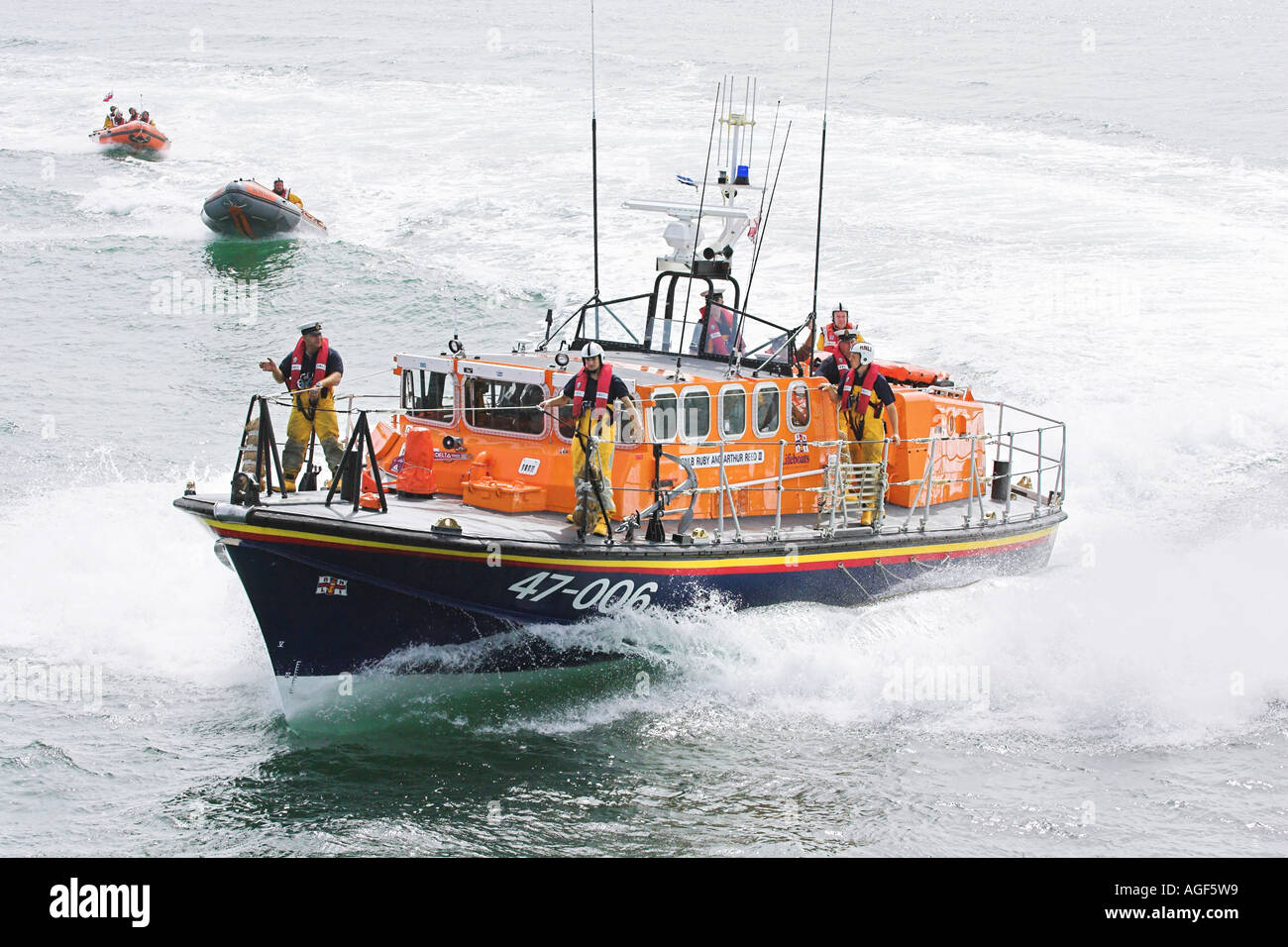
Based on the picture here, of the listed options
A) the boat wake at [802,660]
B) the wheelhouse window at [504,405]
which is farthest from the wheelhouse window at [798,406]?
the wheelhouse window at [504,405]

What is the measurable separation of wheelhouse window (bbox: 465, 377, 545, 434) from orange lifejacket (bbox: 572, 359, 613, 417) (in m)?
0.76

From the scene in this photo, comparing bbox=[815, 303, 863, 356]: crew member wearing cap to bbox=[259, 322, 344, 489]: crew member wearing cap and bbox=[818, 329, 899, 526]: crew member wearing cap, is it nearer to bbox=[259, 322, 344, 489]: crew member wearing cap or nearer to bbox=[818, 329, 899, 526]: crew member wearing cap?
bbox=[818, 329, 899, 526]: crew member wearing cap

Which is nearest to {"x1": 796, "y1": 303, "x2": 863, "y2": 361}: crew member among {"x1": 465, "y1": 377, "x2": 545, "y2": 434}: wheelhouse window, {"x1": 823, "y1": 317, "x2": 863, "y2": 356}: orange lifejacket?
{"x1": 823, "y1": 317, "x2": 863, "y2": 356}: orange lifejacket

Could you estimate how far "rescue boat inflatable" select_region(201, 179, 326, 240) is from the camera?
29.0 m

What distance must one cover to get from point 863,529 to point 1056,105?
2803 cm

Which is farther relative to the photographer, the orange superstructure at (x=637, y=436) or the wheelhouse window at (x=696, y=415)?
the wheelhouse window at (x=696, y=415)

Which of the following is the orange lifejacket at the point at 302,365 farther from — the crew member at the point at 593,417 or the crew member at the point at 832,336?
the crew member at the point at 832,336

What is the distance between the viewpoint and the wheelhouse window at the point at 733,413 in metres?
11.7

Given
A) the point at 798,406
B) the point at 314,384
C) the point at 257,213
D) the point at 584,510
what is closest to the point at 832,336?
the point at 798,406

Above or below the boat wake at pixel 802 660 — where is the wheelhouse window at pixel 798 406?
above

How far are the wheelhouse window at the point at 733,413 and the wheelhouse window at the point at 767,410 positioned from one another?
6.3 inches

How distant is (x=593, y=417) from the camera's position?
10641mm

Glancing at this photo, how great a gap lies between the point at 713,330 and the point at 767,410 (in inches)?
53.6
